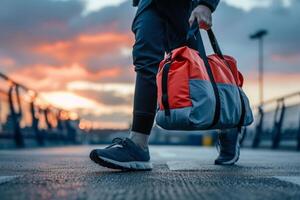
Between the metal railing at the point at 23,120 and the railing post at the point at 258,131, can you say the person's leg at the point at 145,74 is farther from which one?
the railing post at the point at 258,131

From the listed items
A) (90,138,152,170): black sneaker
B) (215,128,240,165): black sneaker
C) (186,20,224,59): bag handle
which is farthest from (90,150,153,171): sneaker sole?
(215,128,240,165): black sneaker

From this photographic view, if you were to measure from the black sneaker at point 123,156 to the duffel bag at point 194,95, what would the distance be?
0.32 metres

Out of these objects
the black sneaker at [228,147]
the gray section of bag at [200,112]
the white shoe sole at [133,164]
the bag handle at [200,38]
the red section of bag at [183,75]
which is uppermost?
the bag handle at [200,38]

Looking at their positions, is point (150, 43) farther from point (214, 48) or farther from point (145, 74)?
point (214, 48)

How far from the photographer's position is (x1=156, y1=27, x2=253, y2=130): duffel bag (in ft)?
9.45

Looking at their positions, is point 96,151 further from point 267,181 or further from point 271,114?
point 271,114

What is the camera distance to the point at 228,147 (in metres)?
4.02

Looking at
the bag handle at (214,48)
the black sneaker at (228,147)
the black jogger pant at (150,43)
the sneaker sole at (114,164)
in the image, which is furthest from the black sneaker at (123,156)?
the black sneaker at (228,147)

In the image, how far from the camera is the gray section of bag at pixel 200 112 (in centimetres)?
286

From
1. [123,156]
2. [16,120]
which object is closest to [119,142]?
[123,156]

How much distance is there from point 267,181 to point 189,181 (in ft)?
1.12

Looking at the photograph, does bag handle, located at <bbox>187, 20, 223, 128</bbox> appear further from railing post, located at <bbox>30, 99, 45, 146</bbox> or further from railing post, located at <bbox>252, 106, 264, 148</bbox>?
railing post, located at <bbox>252, 106, 264, 148</bbox>

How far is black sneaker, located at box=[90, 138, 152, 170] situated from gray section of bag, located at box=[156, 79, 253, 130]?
32 cm

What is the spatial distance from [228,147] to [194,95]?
1.22 meters
